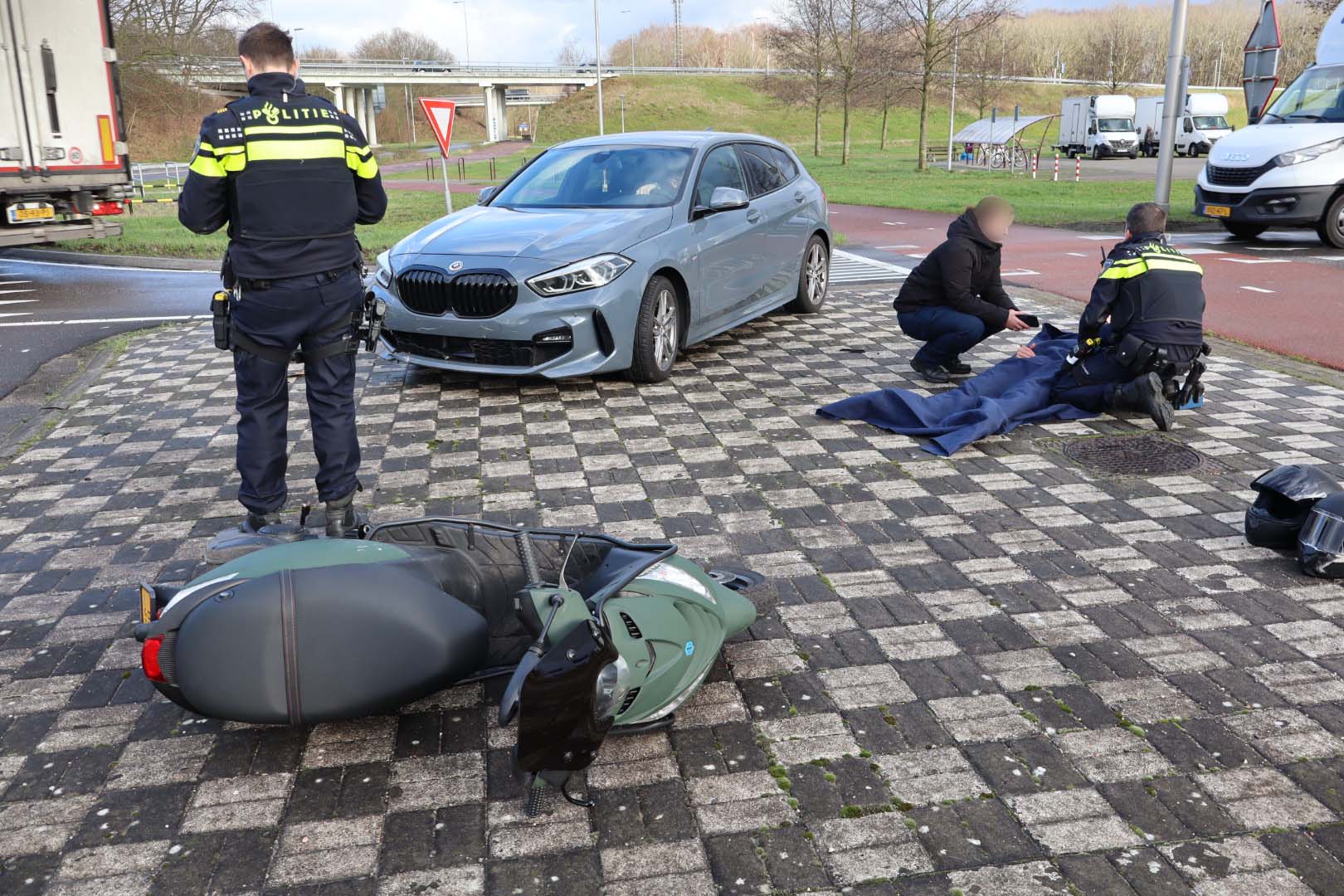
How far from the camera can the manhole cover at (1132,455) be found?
591 cm

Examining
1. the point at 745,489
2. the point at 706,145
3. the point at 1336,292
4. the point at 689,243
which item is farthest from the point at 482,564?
the point at 1336,292

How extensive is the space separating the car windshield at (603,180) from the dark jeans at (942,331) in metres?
2.02

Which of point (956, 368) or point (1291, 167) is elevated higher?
point (1291, 167)

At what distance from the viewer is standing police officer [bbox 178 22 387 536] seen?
14.5 ft

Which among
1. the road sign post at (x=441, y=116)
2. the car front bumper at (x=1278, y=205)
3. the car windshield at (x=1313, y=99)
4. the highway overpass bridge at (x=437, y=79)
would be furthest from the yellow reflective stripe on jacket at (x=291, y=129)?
the highway overpass bridge at (x=437, y=79)

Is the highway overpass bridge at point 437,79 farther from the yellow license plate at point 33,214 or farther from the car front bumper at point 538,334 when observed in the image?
the car front bumper at point 538,334

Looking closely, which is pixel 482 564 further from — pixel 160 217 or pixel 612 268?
pixel 160 217

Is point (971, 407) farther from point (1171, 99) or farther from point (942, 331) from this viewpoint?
point (1171, 99)

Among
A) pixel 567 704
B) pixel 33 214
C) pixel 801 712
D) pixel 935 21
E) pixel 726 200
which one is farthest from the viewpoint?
pixel 935 21

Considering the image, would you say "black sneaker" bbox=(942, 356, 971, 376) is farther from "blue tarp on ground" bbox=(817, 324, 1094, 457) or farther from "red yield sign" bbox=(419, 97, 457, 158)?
"red yield sign" bbox=(419, 97, 457, 158)

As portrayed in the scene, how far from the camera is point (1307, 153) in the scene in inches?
626

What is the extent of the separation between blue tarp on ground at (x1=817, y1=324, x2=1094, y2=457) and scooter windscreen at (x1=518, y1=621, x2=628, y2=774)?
3749 millimetres

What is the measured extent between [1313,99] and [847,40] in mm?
34737

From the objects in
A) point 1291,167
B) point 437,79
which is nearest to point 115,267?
point 1291,167
